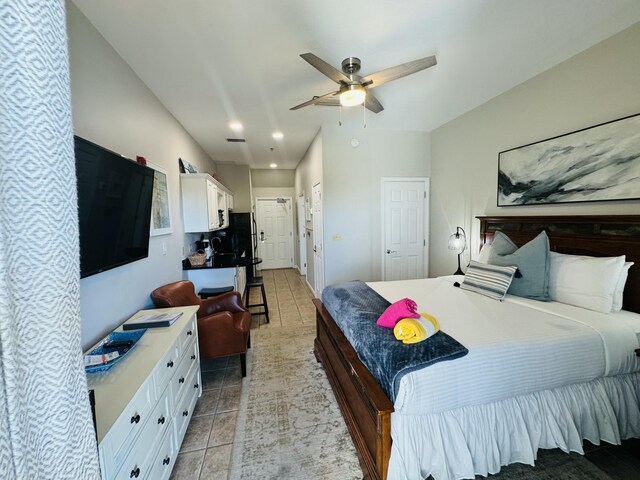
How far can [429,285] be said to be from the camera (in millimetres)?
2654

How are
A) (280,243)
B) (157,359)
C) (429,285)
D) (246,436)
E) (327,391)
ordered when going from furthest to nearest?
(280,243) → (429,285) → (327,391) → (246,436) → (157,359)

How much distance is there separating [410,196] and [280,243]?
4141 mm

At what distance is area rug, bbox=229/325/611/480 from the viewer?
59.8 inches

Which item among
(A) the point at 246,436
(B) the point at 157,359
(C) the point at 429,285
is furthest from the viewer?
(C) the point at 429,285

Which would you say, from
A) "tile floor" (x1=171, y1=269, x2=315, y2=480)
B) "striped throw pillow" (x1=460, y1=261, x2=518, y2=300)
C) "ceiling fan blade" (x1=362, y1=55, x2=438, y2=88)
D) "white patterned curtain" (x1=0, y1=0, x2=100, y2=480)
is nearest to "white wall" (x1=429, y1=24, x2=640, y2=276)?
"striped throw pillow" (x1=460, y1=261, x2=518, y2=300)

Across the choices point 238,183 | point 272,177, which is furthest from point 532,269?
point 272,177

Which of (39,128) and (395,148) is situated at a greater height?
(395,148)

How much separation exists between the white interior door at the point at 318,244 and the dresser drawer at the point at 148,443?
2.85 metres

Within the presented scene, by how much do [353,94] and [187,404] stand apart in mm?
2615

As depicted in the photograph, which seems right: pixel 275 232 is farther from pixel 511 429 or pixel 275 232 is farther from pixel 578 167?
pixel 511 429

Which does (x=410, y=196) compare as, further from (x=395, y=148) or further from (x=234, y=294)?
(x=234, y=294)

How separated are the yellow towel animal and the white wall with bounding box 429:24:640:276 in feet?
6.02

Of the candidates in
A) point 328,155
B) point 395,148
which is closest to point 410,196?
point 395,148

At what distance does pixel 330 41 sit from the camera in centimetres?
194
